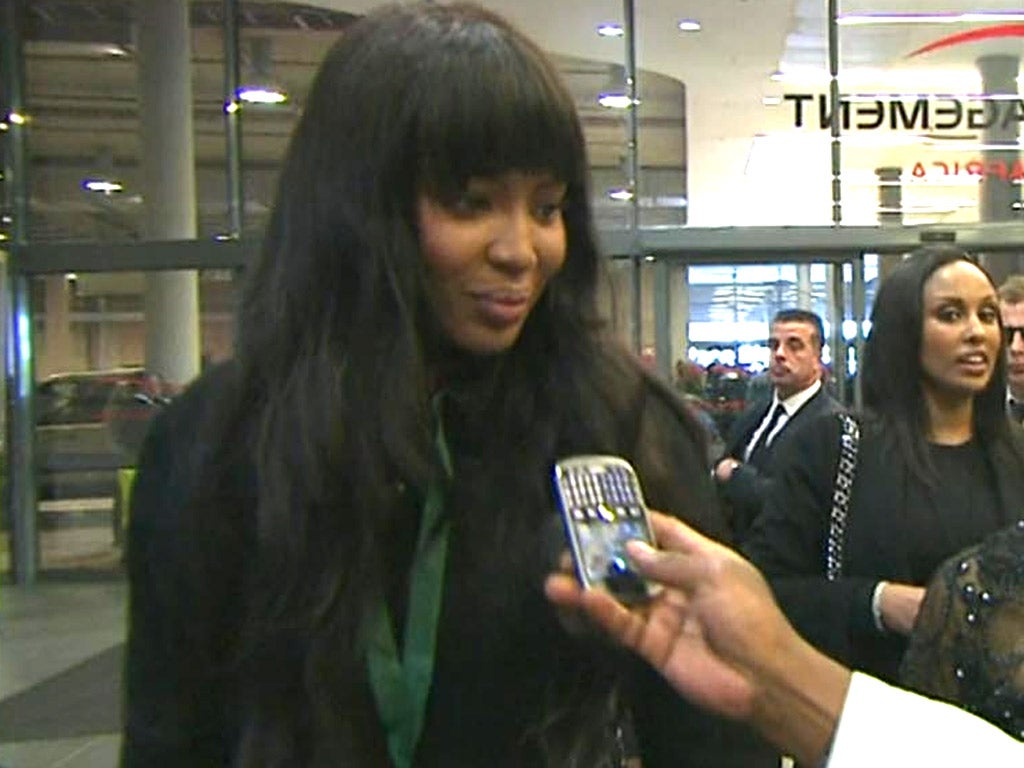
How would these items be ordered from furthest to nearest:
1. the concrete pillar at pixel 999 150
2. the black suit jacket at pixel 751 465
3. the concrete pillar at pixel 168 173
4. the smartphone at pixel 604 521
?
the concrete pillar at pixel 168 173 < the concrete pillar at pixel 999 150 < the black suit jacket at pixel 751 465 < the smartphone at pixel 604 521

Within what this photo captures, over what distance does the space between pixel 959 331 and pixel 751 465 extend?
2.25m

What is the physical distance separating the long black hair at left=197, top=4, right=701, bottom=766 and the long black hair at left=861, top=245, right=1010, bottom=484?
1708mm

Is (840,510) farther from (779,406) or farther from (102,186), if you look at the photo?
(102,186)

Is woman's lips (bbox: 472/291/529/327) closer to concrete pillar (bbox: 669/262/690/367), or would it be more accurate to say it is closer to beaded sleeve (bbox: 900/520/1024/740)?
beaded sleeve (bbox: 900/520/1024/740)

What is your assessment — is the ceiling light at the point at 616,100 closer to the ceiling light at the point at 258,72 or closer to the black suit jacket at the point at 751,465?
the ceiling light at the point at 258,72

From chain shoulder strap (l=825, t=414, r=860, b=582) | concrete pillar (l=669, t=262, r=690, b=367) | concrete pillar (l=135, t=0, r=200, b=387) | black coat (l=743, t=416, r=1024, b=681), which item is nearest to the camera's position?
black coat (l=743, t=416, r=1024, b=681)

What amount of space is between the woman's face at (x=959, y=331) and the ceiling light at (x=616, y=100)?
7.60 metres

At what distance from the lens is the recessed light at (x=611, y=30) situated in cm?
1084

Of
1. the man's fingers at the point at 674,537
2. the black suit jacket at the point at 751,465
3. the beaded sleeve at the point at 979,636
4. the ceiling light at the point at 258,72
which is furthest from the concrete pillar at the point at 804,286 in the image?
the man's fingers at the point at 674,537

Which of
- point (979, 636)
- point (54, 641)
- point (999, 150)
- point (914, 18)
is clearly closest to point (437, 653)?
point (979, 636)

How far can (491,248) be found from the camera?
1435 mm

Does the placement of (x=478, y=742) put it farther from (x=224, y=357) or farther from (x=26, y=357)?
(x=26, y=357)

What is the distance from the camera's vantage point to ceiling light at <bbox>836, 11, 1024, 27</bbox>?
10805 mm

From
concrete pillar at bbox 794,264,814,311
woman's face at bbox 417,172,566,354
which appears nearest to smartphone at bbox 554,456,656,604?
woman's face at bbox 417,172,566,354
